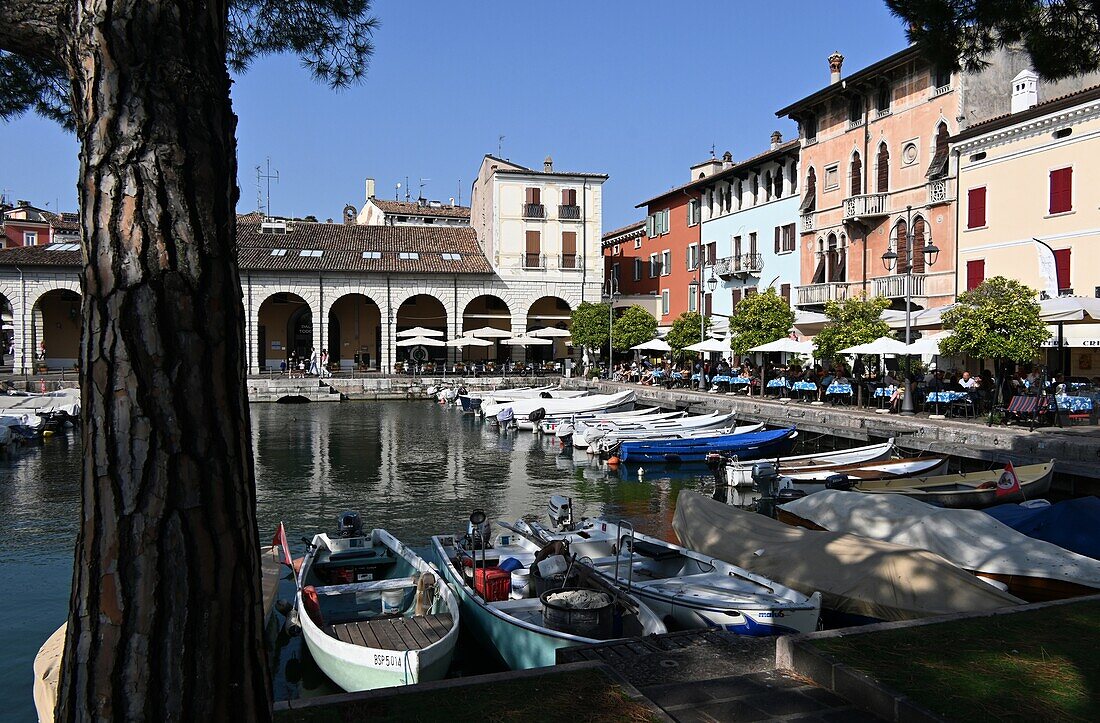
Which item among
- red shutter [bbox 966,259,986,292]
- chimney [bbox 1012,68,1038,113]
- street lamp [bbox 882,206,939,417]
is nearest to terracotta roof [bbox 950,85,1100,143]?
chimney [bbox 1012,68,1038,113]

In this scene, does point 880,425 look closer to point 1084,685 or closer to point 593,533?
point 593,533

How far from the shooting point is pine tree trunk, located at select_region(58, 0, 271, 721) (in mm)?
2701

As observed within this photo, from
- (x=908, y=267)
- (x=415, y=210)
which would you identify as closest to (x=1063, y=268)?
(x=908, y=267)

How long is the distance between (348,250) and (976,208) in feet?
111

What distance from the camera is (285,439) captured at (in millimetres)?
28719

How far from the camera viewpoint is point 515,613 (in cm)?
884

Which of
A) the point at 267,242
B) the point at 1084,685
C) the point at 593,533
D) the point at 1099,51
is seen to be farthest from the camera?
the point at 267,242

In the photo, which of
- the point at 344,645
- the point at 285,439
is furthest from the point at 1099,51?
the point at 285,439

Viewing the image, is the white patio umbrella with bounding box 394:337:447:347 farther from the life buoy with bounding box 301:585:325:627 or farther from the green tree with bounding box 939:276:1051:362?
the life buoy with bounding box 301:585:325:627

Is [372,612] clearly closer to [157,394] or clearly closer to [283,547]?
[283,547]

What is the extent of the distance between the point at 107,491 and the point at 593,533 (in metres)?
Result: 9.70

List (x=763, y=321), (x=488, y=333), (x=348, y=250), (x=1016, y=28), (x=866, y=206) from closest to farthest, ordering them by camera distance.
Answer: (x=1016, y=28) < (x=763, y=321) < (x=866, y=206) < (x=488, y=333) < (x=348, y=250)

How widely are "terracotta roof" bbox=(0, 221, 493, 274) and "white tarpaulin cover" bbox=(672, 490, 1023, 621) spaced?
1581 inches

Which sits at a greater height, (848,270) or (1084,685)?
(848,270)
